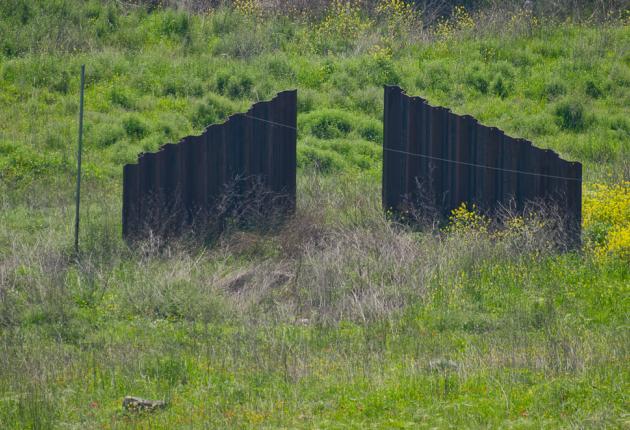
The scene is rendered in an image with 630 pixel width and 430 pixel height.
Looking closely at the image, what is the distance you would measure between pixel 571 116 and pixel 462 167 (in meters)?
6.07

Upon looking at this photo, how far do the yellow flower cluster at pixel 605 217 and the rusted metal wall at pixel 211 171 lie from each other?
4.10m

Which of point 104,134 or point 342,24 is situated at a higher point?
point 342,24

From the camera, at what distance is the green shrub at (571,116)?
20859 millimetres

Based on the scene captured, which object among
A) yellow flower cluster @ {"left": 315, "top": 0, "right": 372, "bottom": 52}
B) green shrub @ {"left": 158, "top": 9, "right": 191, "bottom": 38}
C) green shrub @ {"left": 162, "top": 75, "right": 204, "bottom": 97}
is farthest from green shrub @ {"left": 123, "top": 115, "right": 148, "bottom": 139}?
yellow flower cluster @ {"left": 315, "top": 0, "right": 372, "bottom": 52}

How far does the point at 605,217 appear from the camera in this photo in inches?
573

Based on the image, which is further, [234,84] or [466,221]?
[234,84]

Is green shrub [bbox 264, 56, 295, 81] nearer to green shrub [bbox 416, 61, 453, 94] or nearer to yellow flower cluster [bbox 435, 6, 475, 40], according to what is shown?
green shrub [bbox 416, 61, 453, 94]

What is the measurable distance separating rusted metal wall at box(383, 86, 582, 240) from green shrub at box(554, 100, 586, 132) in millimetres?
5559

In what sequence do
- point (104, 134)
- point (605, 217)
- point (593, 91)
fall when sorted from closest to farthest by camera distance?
1. point (605, 217)
2. point (104, 134)
3. point (593, 91)

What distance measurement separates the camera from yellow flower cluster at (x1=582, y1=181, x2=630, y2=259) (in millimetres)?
13838

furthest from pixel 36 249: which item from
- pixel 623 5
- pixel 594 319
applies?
pixel 623 5

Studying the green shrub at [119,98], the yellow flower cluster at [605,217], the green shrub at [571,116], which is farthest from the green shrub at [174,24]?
the yellow flower cluster at [605,217]

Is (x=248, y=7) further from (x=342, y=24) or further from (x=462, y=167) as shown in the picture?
(x=462, y=167)

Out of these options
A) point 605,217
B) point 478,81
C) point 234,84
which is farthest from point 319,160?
point 605,217
